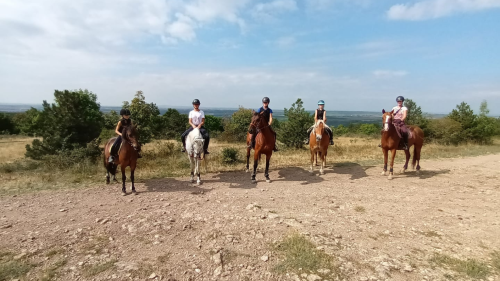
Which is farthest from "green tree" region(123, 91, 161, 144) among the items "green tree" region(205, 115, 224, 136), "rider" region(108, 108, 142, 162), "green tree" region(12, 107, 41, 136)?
"green tree" region(12, 107, 41, 136)

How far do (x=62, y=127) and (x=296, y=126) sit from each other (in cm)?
1530

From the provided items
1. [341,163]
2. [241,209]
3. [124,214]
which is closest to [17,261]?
[124,214]

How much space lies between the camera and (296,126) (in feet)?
68.1

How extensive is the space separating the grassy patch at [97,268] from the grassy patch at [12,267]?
0.83 metres

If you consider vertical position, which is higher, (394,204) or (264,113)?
(264,113)

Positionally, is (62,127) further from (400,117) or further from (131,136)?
(400,117)

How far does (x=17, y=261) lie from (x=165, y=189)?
415 cm

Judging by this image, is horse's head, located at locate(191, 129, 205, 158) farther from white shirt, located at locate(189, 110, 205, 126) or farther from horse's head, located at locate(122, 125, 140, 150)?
horse's head, located at locate(122, 125, 140, 150)

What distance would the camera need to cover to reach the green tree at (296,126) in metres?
20.7

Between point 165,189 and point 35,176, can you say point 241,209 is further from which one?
point 35,176

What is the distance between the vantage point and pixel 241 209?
5.90 meters

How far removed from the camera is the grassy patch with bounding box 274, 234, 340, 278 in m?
3.70

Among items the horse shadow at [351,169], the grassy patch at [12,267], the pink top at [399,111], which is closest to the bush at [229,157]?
the horse shadow at [351,169]

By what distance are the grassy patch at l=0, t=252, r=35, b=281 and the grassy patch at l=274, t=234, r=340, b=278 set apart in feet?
11.6
